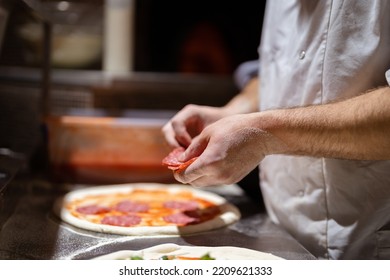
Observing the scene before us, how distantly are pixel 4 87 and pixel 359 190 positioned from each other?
1.27 m

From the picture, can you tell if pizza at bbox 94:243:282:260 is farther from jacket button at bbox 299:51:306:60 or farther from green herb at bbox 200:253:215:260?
jacket button at bbox 299:51:306:60

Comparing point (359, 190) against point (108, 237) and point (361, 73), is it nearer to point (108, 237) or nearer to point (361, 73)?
point (361, 73)

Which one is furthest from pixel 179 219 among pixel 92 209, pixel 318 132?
pixel 318 132

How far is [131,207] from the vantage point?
1.46 meters

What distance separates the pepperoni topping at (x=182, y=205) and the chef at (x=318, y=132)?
0.22 meters

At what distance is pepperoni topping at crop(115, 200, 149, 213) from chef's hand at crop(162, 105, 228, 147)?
214 mm

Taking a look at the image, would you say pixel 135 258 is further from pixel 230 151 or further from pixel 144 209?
pixel 144 209

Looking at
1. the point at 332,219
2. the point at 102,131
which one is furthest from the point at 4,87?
the point at 332,219

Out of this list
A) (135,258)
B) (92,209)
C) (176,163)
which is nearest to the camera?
(135,258)

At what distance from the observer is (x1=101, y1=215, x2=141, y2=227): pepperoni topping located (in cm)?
129

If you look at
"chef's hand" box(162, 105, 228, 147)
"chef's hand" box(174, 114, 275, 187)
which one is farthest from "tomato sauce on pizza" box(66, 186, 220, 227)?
"chef's hand" box(174, 114, 275, 187)

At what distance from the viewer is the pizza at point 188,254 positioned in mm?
1032

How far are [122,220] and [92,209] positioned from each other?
15 cm
